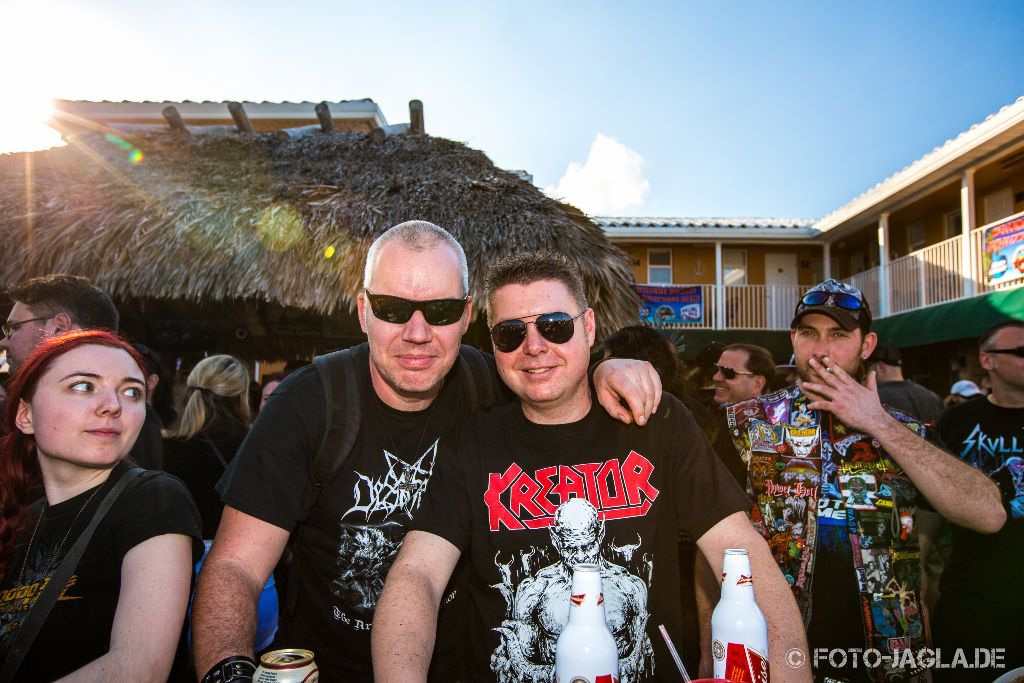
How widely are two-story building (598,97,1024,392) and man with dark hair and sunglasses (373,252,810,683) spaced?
37.9 feet

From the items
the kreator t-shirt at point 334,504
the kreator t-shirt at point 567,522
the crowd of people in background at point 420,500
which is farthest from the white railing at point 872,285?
the kreator t-shirt at point 334,504

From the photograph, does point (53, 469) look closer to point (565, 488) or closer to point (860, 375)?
point (565, 488)

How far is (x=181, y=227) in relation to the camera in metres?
5.91

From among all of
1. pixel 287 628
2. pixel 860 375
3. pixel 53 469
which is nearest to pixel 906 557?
pixel 860 375

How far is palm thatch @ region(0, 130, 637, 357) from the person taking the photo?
573 cm

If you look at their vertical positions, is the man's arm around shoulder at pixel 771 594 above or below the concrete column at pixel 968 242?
below

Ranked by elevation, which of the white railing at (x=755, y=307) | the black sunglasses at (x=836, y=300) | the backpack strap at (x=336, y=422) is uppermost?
the white railing at (x=755, y=307)

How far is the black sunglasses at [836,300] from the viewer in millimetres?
3033

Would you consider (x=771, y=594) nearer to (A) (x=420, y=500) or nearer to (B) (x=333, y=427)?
(A) (x=420, y=500)

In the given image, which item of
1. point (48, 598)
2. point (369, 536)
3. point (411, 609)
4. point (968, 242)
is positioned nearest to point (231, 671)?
point (411, 609)

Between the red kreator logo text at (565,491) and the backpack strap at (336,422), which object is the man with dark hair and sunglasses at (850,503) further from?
the backpack strap at (336,422)

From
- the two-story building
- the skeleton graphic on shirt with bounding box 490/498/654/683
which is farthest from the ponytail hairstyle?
the two-story building

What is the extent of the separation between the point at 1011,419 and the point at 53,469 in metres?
4.87

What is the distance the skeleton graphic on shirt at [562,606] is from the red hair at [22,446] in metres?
1.75
